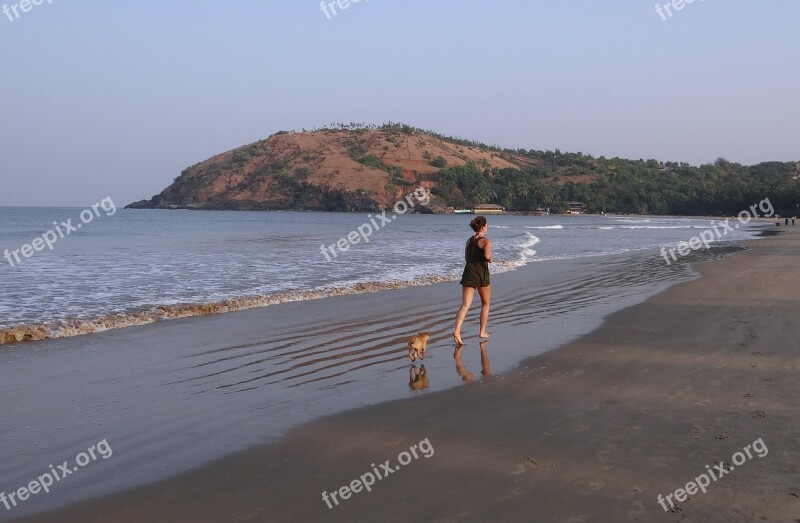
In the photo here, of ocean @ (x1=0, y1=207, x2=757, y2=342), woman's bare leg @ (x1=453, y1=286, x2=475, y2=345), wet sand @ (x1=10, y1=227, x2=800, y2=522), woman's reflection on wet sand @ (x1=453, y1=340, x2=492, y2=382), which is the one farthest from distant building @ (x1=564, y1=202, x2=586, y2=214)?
wet sand @ (x1=10, y1=227, x2=800, y2=522)

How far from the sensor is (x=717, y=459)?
4.59m

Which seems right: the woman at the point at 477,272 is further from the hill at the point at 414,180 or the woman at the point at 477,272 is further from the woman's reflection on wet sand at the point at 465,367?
the hill at the point at 414,180

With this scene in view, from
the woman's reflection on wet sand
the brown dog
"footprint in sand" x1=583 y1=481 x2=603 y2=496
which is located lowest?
"footprint in sand" x1=583 y1=481 x2=603 y2=496

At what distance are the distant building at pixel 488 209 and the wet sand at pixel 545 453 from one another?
133587 millimetres

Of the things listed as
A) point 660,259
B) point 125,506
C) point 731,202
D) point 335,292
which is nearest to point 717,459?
point 125,506

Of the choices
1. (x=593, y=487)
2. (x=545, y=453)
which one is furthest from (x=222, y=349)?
(x=593, y=487)

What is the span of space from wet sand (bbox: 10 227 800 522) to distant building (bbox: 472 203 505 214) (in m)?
134

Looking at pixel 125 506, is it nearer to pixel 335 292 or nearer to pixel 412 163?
pixel 335 292

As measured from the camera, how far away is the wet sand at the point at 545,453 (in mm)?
3924

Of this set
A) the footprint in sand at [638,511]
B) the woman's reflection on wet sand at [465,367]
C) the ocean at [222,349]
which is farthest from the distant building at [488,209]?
the footprint in sand at [638,511]

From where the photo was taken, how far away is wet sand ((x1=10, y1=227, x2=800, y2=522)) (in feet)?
12.9

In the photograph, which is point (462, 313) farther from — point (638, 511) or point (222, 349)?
point (638, 511)

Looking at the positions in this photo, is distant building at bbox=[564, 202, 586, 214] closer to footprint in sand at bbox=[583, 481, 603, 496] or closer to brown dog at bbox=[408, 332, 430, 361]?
brown dog at bbox=[408, 332, 430, 361]

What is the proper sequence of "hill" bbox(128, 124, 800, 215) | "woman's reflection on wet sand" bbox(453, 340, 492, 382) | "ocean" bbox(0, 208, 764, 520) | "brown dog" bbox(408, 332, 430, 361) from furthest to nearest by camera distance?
1. "hill" bbox(128, 124, 800, 215)
2. "brown dog" bbox(408, 332, 430, 361)
3. "woman's reflection on wet sand" bbox(453, 340, 492, 382)
4. "ocean" bbox(0, 208, 764, 520)
